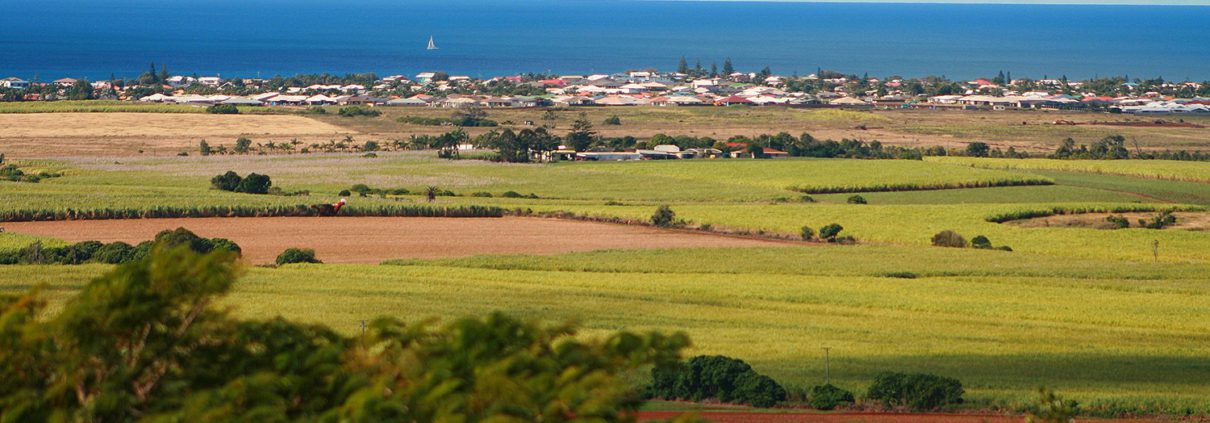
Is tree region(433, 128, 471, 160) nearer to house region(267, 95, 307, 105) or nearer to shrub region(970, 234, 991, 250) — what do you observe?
shrub region(970, 234, 991, 250)

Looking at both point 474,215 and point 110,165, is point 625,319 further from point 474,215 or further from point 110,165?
point 110,165

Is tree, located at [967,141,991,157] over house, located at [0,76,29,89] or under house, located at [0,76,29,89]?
under

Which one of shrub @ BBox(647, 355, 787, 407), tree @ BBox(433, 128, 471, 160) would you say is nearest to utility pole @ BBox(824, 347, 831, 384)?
shrub @ BBox(647, 355, 787, 407)

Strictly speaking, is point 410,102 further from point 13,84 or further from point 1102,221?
point 1102,221

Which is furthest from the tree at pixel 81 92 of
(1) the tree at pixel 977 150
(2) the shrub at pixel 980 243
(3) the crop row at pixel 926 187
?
(2) the shrub at pixel 980 243

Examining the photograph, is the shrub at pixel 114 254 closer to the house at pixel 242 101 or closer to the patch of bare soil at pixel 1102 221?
the patch of bare soil at pixel 1102 221

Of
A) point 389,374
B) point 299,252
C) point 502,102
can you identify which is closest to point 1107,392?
point 389,374

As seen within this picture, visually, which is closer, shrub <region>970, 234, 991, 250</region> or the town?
shrub <region>970, 234, 991, 250</region>
